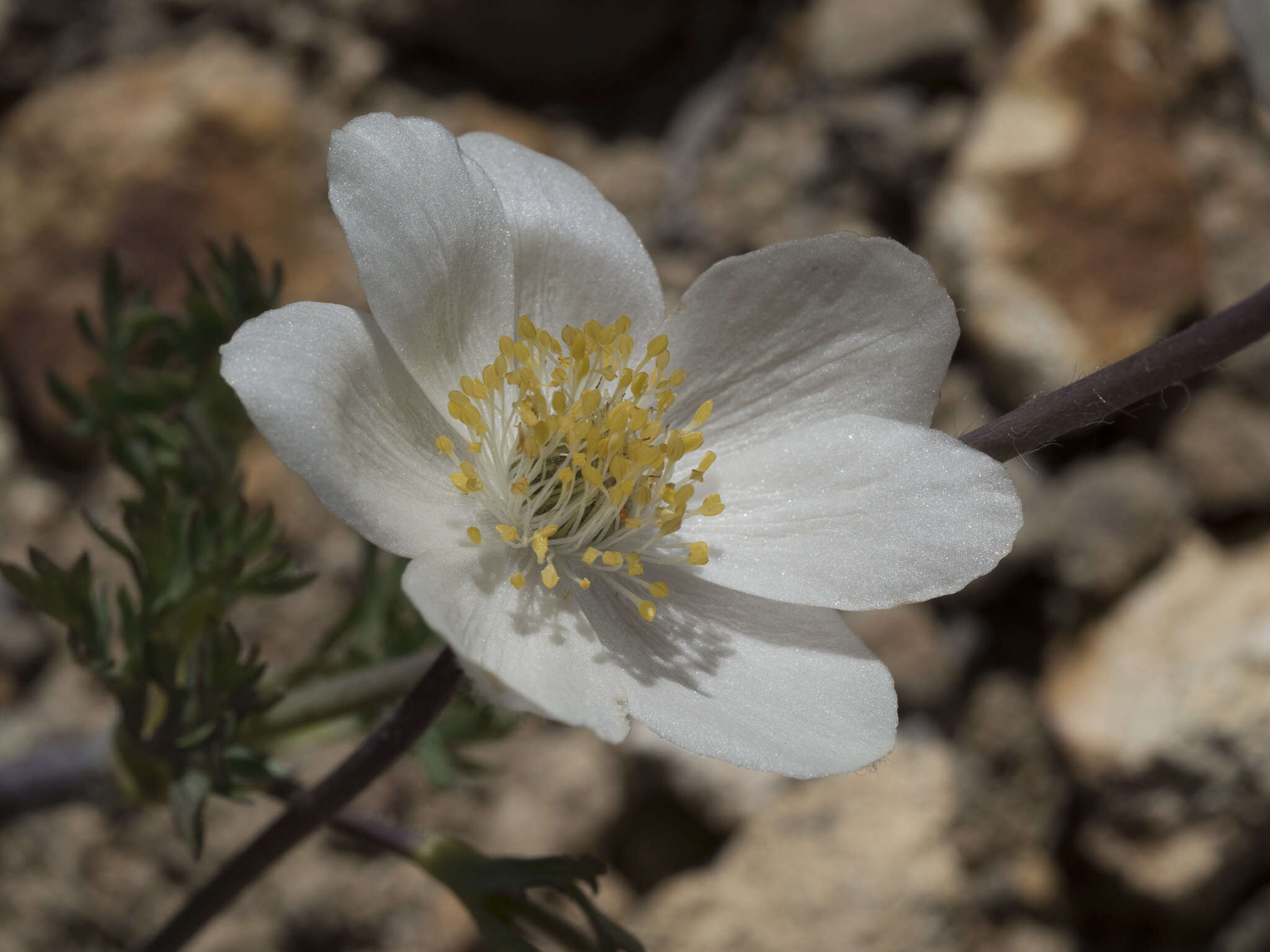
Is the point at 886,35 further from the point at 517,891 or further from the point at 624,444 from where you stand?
the point at 517,891

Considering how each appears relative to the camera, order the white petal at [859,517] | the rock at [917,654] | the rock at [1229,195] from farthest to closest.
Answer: the rock at [1229,195]
the rock at [917,654]
the white petal at [859,517]

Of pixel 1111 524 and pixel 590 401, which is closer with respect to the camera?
pixel 590 401

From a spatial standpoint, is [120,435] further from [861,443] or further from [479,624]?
[861,443]

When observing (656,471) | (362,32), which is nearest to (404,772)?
(656,471)

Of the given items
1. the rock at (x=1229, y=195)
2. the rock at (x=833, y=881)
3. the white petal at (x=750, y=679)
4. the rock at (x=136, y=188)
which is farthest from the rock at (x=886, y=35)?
the white petal at (x=750, y=679)

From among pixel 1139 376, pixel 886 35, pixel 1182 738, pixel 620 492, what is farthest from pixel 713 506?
pixel 886 35

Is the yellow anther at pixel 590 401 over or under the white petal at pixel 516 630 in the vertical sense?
over

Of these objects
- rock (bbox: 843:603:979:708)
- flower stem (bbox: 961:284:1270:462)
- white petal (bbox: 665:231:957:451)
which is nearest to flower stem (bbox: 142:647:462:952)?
white petal (bbox: 665:231:957:451)

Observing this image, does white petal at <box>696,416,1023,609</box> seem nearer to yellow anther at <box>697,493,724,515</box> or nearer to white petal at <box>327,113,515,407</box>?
yellow anther at <box>697,493,724,515</box>

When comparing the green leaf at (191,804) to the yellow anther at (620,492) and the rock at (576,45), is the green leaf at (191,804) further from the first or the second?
the rock at (576,45)
